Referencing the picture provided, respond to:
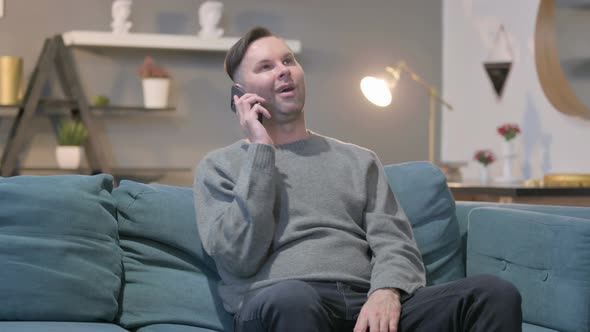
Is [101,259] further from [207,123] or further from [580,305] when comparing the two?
[207,123]

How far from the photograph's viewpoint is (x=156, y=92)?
5.16m

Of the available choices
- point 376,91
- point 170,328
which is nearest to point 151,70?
point 376,91

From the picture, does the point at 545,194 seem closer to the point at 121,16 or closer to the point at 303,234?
the point at 303,234

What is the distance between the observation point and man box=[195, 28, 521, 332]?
1.86 metres

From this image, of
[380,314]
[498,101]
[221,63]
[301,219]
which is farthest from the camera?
[221,63]

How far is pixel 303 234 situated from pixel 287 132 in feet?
1.13

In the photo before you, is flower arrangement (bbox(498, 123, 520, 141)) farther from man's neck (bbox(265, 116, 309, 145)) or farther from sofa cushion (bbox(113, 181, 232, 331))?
sofa cushion (bbox(113, 181, 232, 331))

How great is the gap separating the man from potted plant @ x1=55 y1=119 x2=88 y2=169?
8.95 feet

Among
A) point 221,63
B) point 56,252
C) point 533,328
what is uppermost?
point 221,63

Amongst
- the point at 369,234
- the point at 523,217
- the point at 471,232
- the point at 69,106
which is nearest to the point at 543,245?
the point at 523,217

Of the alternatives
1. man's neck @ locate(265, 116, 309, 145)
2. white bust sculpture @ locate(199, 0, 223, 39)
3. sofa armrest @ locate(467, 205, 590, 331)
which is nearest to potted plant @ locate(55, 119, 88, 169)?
white bust sculpture @ locate(199, 0, 223, 39)

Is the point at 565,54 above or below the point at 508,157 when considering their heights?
above

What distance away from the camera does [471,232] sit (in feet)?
8.20

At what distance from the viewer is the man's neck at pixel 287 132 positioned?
2.36 metres
